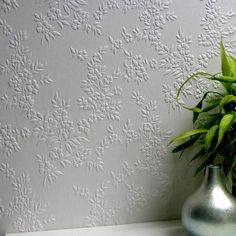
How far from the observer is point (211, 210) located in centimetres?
111

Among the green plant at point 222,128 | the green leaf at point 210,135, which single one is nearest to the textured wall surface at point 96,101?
the green plant at point 222,128

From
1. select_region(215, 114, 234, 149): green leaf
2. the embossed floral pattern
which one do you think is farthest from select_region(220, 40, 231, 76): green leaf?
the embossed floral pattern

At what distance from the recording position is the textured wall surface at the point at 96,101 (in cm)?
124

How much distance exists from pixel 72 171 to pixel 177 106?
1.42ft

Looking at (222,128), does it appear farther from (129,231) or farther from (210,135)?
(129,231)

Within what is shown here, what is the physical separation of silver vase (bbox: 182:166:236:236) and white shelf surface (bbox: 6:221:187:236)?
167 mm

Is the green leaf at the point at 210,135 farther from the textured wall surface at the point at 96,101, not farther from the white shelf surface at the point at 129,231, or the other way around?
the white shelf surface at the point at 129,231

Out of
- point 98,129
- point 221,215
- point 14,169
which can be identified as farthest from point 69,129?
point 221,215

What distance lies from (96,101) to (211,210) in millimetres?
509

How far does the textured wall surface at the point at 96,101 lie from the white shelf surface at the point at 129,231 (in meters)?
0.02

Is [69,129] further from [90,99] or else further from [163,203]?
[163,203]

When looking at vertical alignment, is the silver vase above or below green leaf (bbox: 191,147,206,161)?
below

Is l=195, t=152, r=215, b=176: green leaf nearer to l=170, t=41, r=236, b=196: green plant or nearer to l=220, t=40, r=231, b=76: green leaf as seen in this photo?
l=170, t=41, r=236, b=196: green plant

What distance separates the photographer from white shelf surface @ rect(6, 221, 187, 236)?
1309mm
